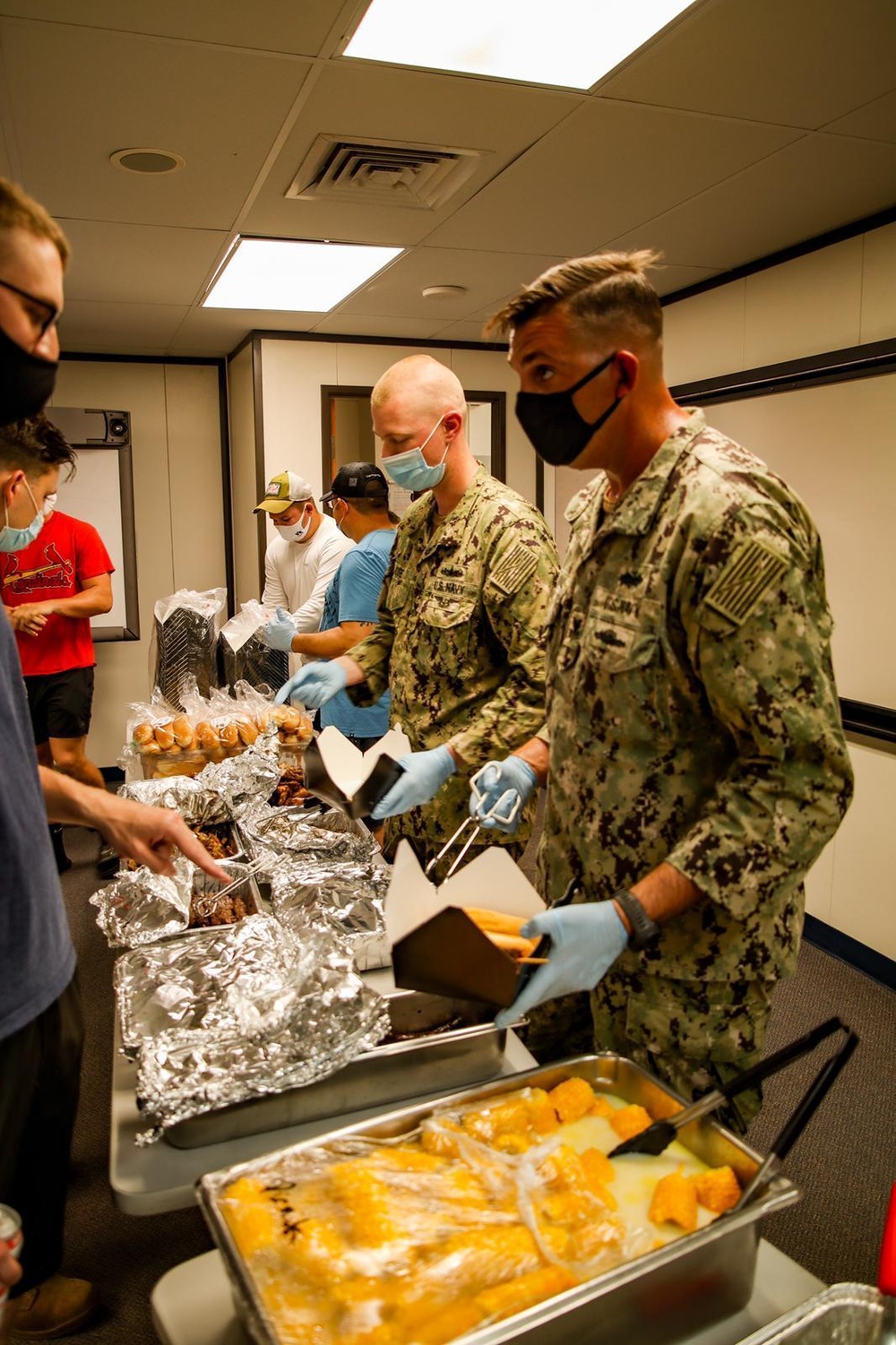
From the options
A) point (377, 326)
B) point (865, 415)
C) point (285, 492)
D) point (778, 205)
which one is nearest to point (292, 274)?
point (285, 492)

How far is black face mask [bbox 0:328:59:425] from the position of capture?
1.01 meters

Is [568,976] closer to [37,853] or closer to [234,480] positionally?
[37,853]

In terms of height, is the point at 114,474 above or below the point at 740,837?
above

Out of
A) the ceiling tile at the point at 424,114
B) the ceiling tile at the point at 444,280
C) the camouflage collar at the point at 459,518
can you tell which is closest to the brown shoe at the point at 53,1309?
the camouflage collar at the point at 459,518

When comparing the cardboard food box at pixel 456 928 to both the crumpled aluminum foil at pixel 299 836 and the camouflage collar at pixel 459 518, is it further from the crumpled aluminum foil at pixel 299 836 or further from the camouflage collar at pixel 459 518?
the camouflage collar at pixel 459 518

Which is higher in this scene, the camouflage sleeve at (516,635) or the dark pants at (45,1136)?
the camouflage sleeve at (516,635)

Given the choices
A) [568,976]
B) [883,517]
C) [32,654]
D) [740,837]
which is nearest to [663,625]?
[740,837]

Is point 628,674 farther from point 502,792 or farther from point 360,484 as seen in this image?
point 360,484

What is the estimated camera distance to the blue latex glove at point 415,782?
171cm

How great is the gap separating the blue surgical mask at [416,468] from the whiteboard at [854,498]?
1616 millimetres

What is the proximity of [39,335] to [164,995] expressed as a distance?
0.88 m

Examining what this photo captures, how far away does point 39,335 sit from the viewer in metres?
1.05

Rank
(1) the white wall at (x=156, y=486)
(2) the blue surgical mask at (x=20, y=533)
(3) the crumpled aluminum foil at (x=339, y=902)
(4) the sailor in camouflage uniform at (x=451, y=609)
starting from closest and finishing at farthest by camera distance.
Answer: (3) the crumpled aluminum foil at (x=339, y=902)
(4) the sailor in camouflage uniform at (x=451, y=609)
(2) the blue surgical mask at (x=20, y=533)
(1) the white wall at (x=156, y=486)

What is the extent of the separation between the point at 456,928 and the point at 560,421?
2.54ft
